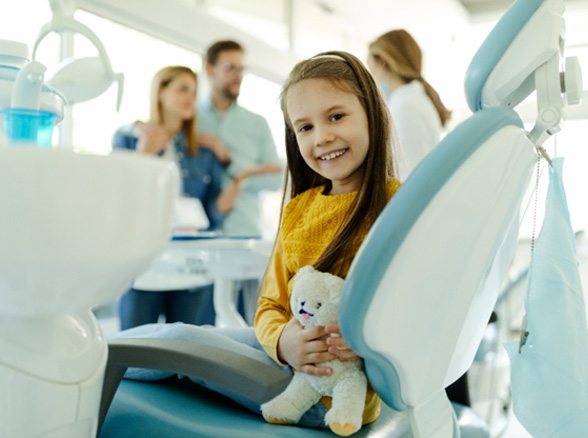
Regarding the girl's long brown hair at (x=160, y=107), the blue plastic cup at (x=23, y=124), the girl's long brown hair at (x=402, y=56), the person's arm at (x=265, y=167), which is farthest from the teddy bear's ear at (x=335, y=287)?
the person's arm at (x=265, y=167)

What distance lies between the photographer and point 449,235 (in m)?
0.68

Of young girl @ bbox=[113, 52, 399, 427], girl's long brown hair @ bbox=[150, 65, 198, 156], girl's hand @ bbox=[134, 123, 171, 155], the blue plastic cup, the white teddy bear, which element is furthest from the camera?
girl's long brown hair @ bbox=[150, 65, 198, 156]

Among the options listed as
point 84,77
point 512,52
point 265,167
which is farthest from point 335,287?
point 265,167

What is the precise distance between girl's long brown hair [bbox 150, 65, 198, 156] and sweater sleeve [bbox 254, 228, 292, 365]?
61.2 inches

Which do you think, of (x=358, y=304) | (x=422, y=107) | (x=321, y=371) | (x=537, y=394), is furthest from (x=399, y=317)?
(x=422, y=107)

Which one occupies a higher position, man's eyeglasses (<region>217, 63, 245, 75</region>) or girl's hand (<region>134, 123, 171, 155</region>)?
man's eyeglasses (<region>217, 63, 245, 75</region>)

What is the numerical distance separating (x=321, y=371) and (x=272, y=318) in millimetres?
193

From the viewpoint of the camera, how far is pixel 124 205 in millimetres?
550

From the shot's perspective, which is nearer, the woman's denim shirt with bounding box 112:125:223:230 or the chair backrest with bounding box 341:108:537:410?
the chair backrest with bounding box 341:108:537:410

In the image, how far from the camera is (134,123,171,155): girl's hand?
2.46 metres

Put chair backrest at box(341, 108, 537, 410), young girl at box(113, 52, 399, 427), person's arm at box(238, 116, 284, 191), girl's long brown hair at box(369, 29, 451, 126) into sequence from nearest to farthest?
chair backrest at box(341, 108, 537, 410)
young girl at box(113, 52, 399, 427)
girl's long brown hair at box(369, 29, 451, 126)
person's arm at box(238, 116, 284, 191)

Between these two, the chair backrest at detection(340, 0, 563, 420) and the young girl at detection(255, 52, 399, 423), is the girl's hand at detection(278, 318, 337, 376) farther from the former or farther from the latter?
the chair backrest at detection(340, 0, 563, 420)

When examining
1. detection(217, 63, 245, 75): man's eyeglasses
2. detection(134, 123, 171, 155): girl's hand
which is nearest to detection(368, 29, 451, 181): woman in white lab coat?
detection(217, 63, 245, 75): man's eyeglasses

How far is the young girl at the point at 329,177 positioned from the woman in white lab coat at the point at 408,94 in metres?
0.93
